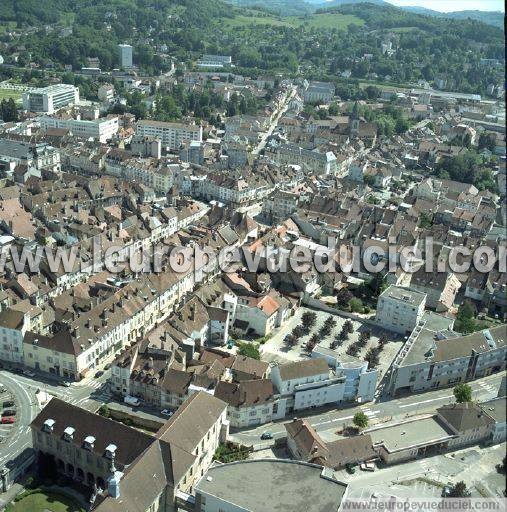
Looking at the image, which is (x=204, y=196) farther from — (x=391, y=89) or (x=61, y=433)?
(x=391, y=89)

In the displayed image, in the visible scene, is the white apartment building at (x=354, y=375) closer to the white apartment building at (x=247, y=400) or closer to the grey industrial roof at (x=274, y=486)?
the white apartment building at (x=247, y=400)

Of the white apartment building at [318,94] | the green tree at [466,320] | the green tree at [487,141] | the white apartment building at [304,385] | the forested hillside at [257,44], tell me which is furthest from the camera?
the forested hillside at [257,44]

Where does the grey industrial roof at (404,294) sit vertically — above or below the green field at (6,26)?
below

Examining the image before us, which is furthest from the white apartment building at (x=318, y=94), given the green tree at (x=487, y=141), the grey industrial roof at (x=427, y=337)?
the grey industrial roof at (x=427, y=337)

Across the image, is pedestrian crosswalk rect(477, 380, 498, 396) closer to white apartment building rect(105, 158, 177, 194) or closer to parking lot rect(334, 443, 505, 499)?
parking lot rect(334, 443, 505, 499)

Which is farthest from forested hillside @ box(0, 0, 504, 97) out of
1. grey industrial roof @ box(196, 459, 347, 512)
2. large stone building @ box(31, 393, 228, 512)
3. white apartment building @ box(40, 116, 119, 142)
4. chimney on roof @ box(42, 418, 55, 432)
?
chimney on roof @ box(42, 418, 55, 432)

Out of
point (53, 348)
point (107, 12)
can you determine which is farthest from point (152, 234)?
point (107, 12)

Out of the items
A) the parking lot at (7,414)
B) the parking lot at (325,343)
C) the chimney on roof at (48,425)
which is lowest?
the parking lot at (7,414)

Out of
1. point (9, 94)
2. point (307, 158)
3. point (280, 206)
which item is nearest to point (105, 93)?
point (9, 94)
